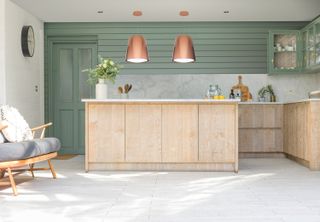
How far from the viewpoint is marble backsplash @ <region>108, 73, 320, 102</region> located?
853 cm

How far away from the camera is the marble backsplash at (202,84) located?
8531mm

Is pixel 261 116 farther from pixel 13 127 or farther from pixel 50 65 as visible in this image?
pixel 13 127

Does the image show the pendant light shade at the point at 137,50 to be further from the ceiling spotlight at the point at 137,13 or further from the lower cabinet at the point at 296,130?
the lower cabinet at the point at 296,130

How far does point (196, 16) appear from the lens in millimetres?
8133

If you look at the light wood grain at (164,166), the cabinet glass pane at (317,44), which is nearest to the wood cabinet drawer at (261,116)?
the cabinet glass pane at (317,44)

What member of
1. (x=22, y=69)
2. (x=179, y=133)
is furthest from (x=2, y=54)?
(x=179, y=133)

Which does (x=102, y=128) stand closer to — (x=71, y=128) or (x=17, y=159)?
(x=17, y=159)

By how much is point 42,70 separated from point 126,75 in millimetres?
1627

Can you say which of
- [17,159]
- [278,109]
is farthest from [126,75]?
[17,159]

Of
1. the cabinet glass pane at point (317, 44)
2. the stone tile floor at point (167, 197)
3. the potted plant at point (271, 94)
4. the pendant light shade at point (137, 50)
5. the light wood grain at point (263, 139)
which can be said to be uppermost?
the cabinet glass pane at point (317, 44)

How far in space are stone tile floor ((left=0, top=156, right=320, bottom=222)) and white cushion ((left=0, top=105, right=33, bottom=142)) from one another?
1.73ft

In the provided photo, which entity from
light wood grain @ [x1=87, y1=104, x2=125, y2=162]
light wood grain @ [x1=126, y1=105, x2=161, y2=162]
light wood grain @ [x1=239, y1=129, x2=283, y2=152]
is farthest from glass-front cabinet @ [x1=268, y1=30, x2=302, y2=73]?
light wood grain @ [x1=87, y1=104, x2=125, y2=162]

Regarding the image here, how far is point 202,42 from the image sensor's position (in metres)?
8.61

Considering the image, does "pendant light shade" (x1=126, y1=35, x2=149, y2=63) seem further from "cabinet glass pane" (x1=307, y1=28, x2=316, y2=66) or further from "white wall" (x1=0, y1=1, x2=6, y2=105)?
"cabinet glass pane" (x1=307, y1=28, x2=316, y2=66)
